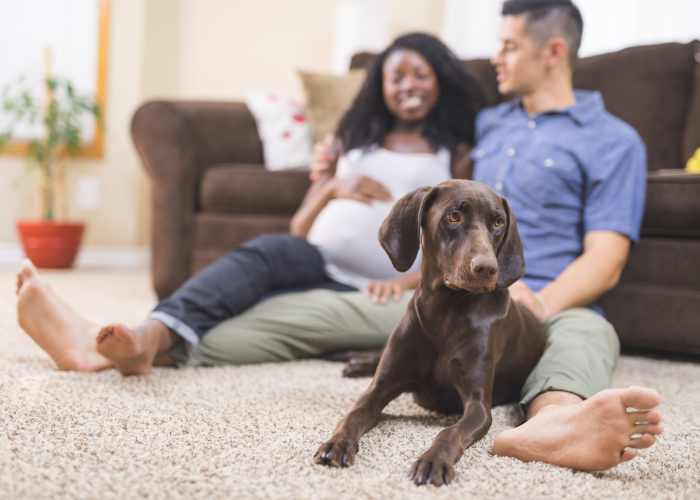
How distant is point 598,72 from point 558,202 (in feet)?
3.35

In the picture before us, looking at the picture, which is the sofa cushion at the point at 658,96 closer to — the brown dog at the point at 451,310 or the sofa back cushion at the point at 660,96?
the sofa back cushion at the point at 660,96

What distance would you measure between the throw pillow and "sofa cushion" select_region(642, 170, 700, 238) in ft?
4.41

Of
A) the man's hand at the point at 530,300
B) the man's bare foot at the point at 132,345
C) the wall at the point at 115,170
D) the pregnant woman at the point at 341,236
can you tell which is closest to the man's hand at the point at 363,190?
the pregnant woman at the point at 341,236

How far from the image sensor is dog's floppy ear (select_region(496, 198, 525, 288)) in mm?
1170

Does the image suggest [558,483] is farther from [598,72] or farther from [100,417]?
[598,72]

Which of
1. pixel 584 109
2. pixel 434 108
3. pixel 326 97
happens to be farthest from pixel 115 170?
pixel 584 109

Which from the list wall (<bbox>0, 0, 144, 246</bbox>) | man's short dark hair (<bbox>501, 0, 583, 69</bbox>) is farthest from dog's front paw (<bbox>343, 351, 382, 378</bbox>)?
wall (<bbox>0, 0, 144, 246</bbox>)

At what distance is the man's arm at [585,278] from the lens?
1623 mm

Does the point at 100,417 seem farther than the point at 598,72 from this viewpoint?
No

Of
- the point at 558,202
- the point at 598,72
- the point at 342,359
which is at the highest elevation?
the point at 598,72

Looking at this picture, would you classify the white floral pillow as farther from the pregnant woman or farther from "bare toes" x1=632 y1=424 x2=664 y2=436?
"bare toes" x1=632 y1=424 x2=664 y2=436

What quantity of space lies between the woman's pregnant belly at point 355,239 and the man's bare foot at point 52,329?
638mm

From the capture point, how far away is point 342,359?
1792 mm

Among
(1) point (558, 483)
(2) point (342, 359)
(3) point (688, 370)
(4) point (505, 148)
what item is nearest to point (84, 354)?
(2) point (342, 359)
